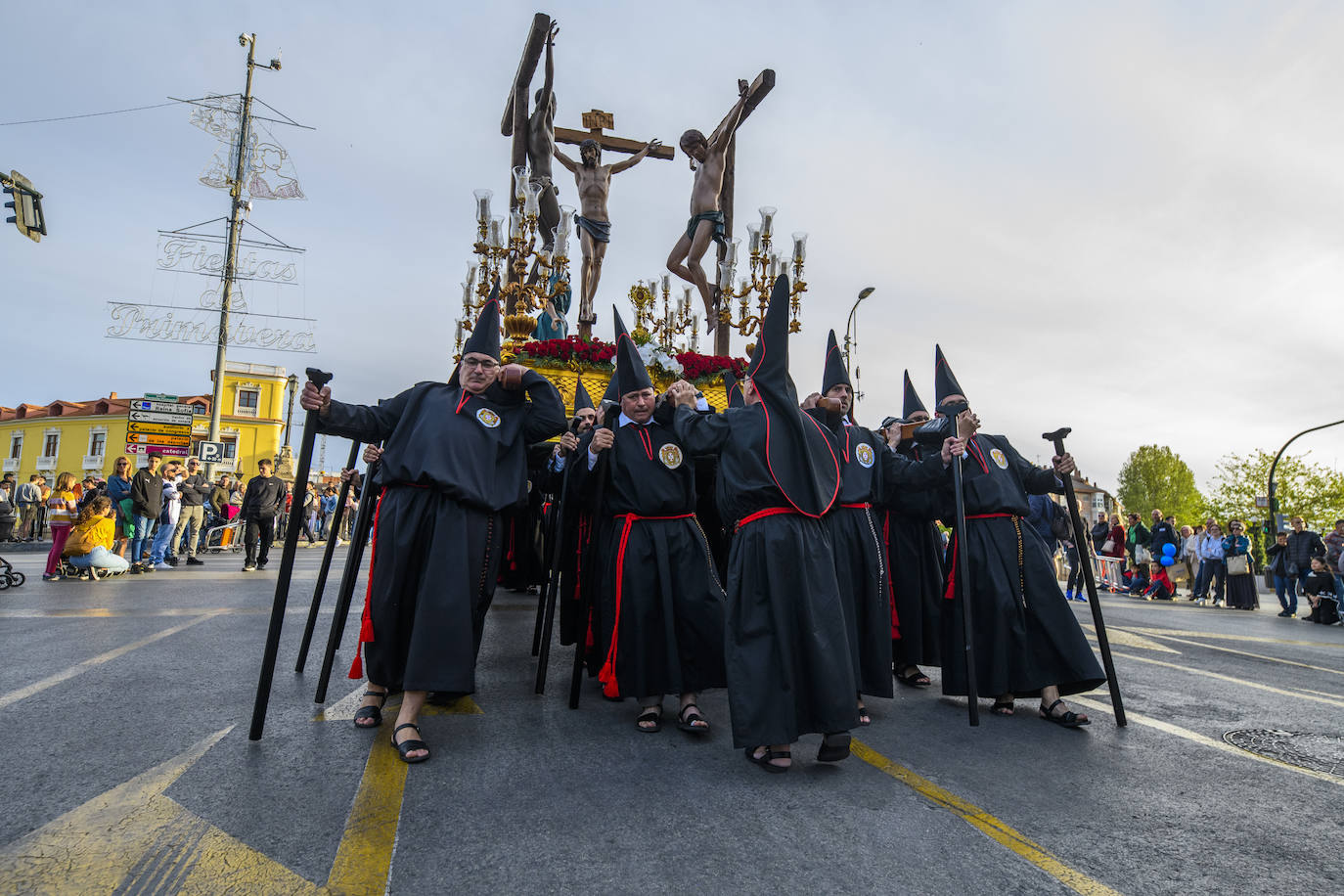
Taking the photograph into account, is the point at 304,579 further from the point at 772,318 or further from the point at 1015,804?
the point at 1015,804

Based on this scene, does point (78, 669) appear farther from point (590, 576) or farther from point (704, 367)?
point (704, 367)

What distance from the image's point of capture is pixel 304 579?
438 inches

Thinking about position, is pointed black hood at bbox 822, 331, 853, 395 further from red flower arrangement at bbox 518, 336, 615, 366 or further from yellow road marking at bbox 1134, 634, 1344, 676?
yellow road marking at bbox 1134, 634, 1344, 676

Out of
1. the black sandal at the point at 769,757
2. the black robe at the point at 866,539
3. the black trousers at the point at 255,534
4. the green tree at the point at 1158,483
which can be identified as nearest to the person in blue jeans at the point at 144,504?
the black trousers at the point at 255,534

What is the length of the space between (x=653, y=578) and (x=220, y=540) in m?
18.6

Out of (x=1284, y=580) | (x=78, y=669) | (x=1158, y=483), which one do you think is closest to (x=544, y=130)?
(x=78, y=669)

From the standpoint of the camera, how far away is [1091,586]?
4652 mm

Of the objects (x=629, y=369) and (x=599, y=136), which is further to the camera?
(x=599, y=136)

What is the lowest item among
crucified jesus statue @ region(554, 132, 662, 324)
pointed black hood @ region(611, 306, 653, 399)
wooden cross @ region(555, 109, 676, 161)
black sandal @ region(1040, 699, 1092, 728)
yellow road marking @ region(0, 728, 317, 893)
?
yellow road marking @ region(0, 728, 317, 893)

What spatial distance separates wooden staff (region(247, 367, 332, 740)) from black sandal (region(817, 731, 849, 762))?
2.57m

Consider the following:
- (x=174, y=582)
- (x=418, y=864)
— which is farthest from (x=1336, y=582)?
(x=174, y=582)

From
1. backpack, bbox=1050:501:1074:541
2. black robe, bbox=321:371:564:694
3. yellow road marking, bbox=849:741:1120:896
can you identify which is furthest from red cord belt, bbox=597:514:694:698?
backpack, bbox=1050:501:1074:541

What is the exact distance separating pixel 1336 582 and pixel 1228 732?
11.7 metres

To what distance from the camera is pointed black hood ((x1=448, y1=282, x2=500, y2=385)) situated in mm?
4285
